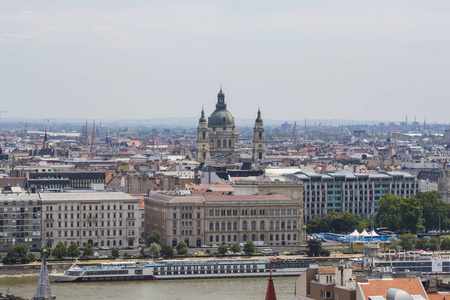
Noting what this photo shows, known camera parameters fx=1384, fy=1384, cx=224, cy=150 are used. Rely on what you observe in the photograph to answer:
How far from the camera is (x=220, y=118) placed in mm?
144000

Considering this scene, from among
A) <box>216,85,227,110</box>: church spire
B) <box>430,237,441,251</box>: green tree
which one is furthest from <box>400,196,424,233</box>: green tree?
<box>216,85,227,110</box>: church spire

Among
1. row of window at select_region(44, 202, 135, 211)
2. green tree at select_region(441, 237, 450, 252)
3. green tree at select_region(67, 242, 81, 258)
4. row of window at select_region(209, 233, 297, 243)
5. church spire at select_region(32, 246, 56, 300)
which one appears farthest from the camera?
row of window at select_region(209, 233, 297, 243)

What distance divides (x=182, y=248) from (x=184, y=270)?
654cm

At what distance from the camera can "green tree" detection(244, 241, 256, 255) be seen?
7519 cm

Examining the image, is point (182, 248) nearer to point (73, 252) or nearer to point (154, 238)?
point (154, 238)

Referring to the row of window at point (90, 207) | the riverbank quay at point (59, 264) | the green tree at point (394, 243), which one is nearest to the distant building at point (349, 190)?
the green tree at point (394, 243)

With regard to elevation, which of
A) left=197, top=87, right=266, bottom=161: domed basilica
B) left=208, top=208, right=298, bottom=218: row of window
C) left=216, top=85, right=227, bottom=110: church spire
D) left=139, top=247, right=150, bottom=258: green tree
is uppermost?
left=216, top=85, right=227, bottom=110: church spire

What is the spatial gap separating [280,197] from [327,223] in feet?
19.8

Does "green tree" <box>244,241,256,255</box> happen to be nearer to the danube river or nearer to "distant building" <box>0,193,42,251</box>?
the danube river

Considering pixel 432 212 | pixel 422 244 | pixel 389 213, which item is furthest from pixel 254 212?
pixel 432 212

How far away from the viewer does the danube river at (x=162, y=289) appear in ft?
192

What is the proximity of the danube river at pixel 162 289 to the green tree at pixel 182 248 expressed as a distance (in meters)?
7.62

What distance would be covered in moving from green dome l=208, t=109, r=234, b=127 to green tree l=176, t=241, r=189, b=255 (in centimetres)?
6849

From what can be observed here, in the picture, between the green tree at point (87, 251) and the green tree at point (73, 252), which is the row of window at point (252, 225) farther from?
the green tree at point (73, 252)
